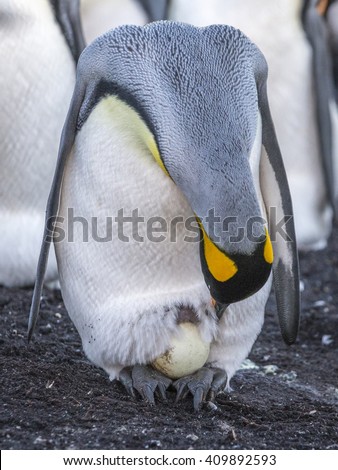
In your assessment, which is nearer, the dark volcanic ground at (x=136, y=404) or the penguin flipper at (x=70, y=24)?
the dark volcanic ground at (x=136, y=404)

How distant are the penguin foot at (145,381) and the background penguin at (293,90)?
8.11ft

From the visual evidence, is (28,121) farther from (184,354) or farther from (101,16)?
(184,354)

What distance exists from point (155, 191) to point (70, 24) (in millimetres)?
1802

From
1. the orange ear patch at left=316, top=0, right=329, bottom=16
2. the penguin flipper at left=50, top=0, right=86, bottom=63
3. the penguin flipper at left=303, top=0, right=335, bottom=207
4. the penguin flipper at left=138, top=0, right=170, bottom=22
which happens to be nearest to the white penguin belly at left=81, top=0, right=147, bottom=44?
the penguin flipper at left=138, top=0, right=170, bottom=22

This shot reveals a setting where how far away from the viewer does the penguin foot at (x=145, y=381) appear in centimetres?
338

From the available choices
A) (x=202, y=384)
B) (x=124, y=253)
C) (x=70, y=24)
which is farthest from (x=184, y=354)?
(x=70, y=24)

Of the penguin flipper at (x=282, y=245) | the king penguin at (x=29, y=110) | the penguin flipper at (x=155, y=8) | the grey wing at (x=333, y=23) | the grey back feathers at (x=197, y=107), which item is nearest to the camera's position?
the grey back feathers at (x=197, y=107)

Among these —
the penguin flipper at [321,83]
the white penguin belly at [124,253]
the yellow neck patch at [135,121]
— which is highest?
the yellow neck patch at [135,121]

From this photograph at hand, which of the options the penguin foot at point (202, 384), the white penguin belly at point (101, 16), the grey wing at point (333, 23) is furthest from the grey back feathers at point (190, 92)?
the grey wing at point (333, 23)

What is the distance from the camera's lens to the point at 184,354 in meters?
3.43

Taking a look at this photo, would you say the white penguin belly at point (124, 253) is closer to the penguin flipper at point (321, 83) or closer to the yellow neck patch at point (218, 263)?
the yellow neck patch at point (218, 263)

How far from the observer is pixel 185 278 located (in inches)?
134

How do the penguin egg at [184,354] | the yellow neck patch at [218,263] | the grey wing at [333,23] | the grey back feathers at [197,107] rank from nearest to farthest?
1. the yellow neck patch at [218,263]
2. the grey back feathers at [197,107]
3. the penguin egg at [184,354]
4. the grey wing at [333,23]
